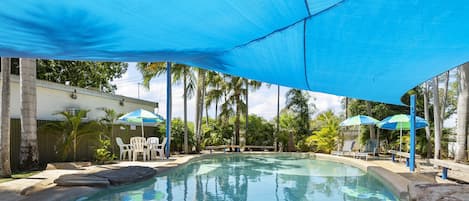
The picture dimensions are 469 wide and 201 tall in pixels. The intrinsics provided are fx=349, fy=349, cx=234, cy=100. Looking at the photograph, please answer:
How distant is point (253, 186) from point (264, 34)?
5.16 m

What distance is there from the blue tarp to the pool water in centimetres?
307

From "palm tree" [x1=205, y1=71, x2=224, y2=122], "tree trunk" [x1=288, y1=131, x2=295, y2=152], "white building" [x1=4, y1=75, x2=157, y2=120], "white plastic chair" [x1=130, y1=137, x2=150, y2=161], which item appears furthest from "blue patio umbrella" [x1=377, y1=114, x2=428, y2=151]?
"white building" [x1=4, y1=75, x2=157, y2=120]

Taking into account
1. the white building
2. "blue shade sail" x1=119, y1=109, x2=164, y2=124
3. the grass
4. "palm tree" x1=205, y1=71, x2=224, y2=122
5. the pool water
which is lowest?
the pool water

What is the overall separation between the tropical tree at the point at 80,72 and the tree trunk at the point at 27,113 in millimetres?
11036

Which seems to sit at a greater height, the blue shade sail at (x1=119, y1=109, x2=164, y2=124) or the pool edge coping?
the blue shade sail at (x1=119, y1=109, x2=164, y2=124)

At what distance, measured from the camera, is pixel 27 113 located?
7.82 meters

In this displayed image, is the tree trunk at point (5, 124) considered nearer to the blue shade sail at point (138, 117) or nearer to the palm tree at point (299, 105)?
the blue shade sail at point (138, 117)

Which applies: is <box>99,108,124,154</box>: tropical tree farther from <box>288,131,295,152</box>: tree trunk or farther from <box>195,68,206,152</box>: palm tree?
<box>288,131,295,152</box>: tree trunk

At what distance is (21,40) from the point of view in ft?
9.79

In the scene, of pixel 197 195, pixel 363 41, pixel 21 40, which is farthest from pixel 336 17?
pixel 197 195

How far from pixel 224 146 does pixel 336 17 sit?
14.2 m

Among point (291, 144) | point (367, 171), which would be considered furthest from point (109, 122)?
point (291, 144)

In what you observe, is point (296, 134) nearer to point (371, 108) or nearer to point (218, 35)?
point (371, 108)

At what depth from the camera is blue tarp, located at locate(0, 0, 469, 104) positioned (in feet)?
8.08
